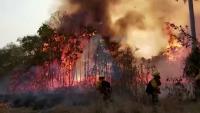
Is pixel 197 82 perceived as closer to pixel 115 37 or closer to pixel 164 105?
pixel 164 105

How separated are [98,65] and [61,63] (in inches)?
618

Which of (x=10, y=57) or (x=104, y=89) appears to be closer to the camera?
(x=104, y=89)

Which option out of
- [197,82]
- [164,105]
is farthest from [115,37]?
[164,105]

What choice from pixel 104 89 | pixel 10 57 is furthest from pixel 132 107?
pixel 10 57

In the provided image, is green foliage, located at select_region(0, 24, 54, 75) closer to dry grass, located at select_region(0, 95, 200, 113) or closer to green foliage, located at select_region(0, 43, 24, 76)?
green foliage, located at select_region(0, 43, 24, 76)

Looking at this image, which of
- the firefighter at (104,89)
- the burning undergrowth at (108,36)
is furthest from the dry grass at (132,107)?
the burning undergrowth at (108,36)

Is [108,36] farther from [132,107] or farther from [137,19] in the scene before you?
[132,107]

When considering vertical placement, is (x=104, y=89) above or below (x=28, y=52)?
below

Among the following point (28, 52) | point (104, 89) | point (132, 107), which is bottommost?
point (132, 107)

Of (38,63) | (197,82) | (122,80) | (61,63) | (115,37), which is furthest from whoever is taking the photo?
(38,63)

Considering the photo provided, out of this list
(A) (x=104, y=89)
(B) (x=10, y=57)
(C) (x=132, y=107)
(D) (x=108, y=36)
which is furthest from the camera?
(B) (x=10, y=57)

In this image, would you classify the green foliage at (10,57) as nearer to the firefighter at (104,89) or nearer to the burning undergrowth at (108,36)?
the burning undergrowth at (108,36)

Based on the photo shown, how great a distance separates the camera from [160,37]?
45.4 m

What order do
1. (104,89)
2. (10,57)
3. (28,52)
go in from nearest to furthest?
1. (104,89)
2. (28,52)
3. (10,57)
